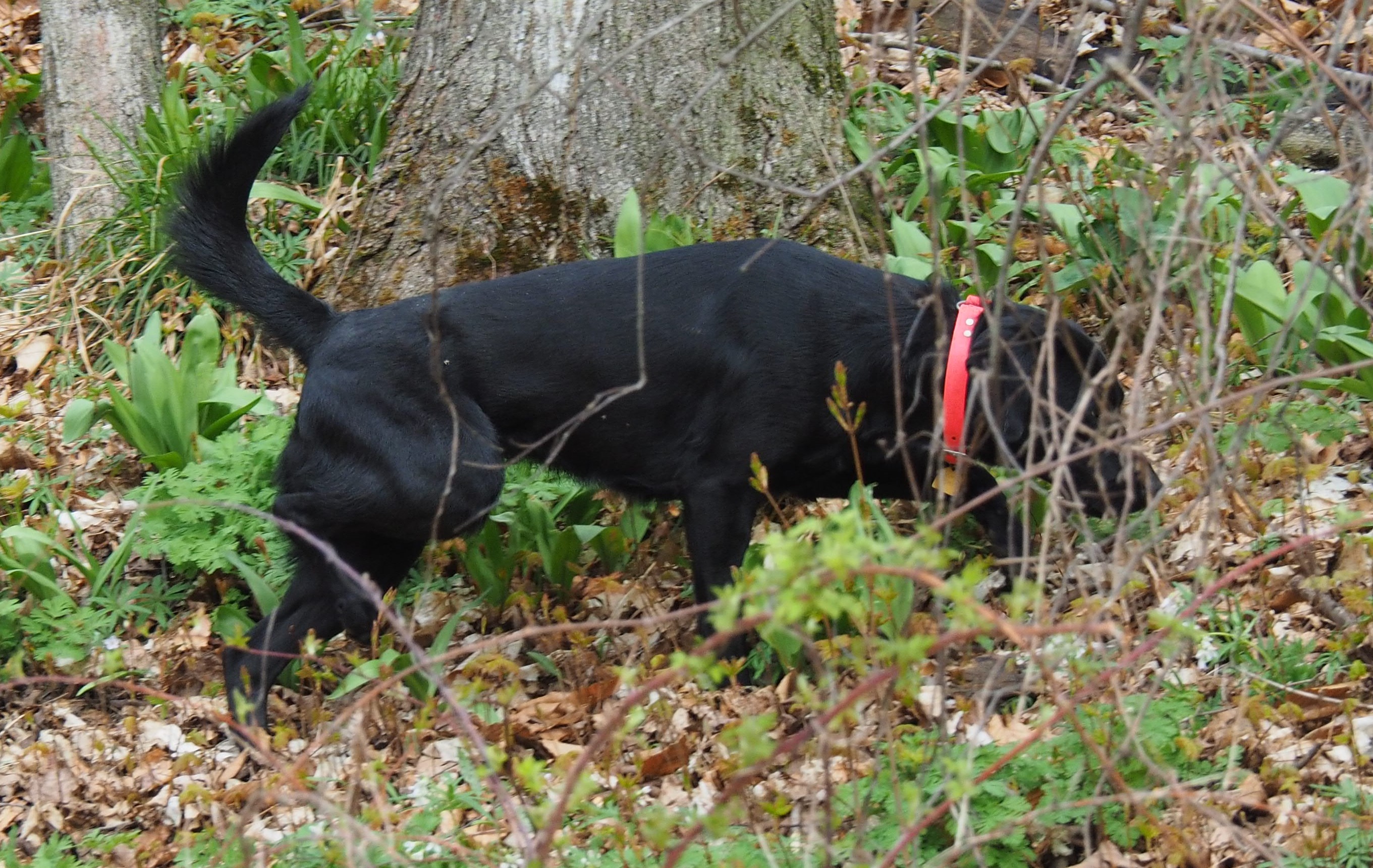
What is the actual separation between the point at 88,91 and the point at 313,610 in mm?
2991

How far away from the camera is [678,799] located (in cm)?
321

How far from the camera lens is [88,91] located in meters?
5.66

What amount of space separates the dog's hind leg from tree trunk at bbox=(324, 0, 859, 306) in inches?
44.7

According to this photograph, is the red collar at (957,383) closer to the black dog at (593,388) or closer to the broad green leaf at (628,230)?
the black dog at (593,388)

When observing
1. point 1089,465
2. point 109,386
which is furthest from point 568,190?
point 1089,465

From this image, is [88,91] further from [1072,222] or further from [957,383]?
[957,383]

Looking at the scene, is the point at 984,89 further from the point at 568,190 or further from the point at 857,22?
the point at 568,190

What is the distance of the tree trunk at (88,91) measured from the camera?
5.62 meters

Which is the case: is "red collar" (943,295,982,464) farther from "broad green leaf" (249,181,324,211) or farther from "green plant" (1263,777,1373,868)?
"broad green leaf" (249,181,324,211)

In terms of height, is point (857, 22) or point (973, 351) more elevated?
point (857, 22)

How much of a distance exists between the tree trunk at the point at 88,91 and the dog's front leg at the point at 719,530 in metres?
3.25

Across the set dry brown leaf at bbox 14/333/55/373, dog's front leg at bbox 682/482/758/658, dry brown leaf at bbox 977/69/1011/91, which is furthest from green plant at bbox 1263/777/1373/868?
dry brown leaf at bbox 14/333/55/373

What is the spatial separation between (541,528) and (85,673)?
137 centimetres

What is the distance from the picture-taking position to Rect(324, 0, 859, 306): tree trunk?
186 inches
